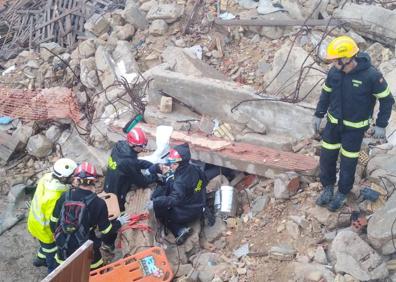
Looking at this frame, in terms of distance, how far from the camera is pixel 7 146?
32.0ft

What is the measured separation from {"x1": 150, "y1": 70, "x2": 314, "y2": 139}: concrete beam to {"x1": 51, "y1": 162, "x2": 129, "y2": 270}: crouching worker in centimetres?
284

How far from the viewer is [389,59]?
339 inches

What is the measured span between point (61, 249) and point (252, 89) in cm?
370

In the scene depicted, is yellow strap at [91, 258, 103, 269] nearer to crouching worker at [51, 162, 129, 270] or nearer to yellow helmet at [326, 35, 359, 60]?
crouching worker at [51, 162, 129, 270]

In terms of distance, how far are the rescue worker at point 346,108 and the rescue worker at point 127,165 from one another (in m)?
2.45

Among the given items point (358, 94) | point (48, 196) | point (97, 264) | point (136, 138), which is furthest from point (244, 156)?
point (48, 196)

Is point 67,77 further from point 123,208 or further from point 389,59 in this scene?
point 389,59

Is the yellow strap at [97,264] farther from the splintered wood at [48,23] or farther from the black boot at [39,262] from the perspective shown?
the splintered wood at [48,23]

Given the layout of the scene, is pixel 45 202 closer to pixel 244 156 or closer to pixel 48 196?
pixel 48 196

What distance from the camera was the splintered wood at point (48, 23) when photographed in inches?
517

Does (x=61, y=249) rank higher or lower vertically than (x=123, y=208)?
higher

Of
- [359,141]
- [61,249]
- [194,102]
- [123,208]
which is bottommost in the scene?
[123,208]

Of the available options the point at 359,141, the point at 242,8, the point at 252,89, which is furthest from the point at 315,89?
the point at 242,8

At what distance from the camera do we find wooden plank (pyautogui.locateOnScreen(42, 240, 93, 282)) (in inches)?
146
